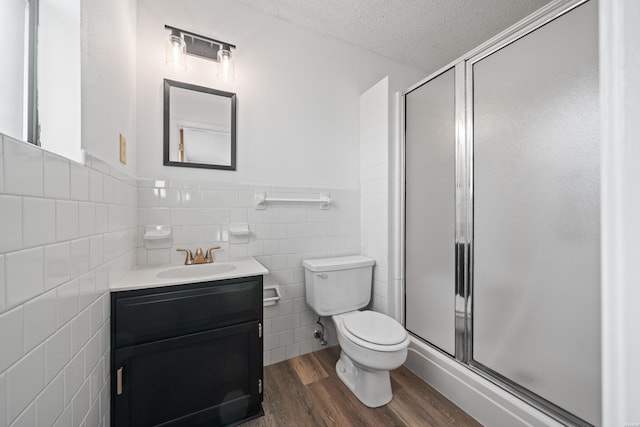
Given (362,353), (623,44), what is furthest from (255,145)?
(623,44)

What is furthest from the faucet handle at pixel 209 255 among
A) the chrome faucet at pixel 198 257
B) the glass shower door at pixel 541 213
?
the glass shower door at pixel 541 213

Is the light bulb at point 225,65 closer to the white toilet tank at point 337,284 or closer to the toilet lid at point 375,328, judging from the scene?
the white toilet tank at point 337,284

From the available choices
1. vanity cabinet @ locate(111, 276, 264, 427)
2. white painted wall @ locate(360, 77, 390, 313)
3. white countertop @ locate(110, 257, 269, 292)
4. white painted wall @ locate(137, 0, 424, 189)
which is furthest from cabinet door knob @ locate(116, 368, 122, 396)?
white painted wall @ locate(360, 77, 390, 313)

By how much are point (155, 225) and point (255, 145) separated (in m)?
0.82

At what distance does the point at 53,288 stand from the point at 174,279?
52cm

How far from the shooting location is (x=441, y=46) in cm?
210

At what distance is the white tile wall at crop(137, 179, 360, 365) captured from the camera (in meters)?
1.50

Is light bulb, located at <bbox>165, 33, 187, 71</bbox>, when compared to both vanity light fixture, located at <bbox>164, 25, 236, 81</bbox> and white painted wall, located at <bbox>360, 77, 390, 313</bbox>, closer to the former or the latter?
vanity light fixture, located at <bbox>164, 25, 236, 81</bbox>

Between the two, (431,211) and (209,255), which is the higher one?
(431,211)

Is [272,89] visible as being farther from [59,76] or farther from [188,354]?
[188,354]

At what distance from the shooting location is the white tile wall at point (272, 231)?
4.93 ft

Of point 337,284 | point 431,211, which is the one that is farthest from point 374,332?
point 431,211

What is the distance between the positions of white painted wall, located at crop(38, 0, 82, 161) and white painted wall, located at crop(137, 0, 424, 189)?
70 cm

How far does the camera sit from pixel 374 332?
142 cm
